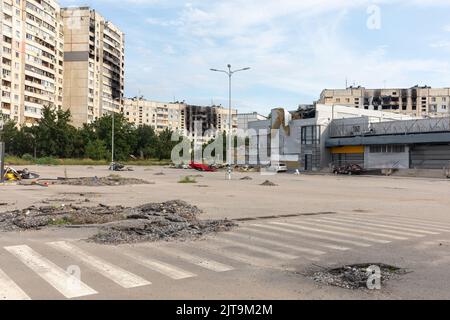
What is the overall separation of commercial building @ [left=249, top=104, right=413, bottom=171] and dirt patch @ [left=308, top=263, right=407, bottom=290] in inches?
2375

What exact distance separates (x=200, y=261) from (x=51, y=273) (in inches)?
95.8

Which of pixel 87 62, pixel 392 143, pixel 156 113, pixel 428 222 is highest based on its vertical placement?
pixel 87 62

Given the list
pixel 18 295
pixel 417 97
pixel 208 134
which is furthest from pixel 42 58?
pixel 18 295

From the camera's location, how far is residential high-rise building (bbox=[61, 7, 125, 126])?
11356 cm

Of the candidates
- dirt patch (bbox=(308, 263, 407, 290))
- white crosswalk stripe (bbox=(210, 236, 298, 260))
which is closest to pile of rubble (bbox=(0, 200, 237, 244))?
white crosswalk stripe (bbox=(210, 236, 298, 260))

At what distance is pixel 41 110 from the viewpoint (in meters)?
104

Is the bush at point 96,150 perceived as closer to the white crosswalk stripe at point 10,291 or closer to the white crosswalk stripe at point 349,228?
the white crosswalk stripe at point 349,228

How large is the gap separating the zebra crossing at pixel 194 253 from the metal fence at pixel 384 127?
158 ft

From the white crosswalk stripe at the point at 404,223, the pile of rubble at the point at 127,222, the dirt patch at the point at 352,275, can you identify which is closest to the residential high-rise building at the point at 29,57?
the pile of rubble at the point at 127,222

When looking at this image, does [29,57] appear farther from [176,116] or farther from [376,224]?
[376,224]

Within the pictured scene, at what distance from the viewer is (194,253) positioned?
8727 mm

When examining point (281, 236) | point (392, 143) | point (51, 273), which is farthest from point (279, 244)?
point (392, 143)

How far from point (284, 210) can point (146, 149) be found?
9927cm

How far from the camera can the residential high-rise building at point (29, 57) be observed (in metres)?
92.7
